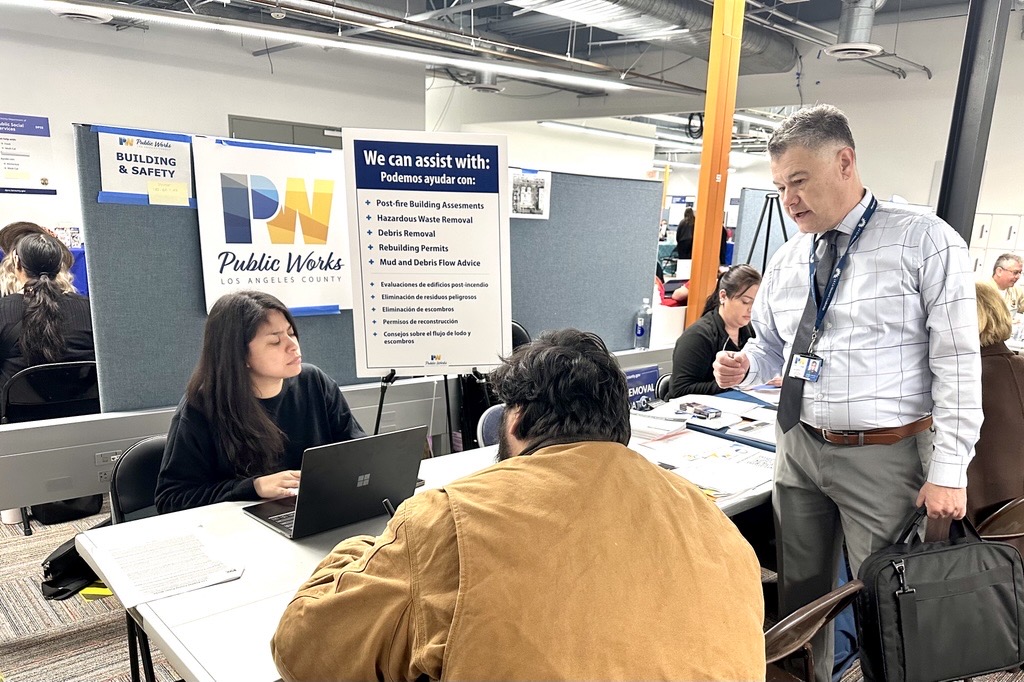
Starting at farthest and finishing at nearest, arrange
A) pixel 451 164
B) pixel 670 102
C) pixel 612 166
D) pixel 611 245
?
pixel 612 166 → pixel 670 102 → pixel 611 245 → pixel 451 164

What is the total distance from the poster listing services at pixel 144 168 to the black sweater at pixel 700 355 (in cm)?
219

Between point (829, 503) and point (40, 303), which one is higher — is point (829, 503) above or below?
below

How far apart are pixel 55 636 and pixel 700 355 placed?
2.84 metres

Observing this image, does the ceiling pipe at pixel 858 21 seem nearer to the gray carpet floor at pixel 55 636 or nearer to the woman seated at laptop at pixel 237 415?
the woman seated at laptop at pixel 237 415

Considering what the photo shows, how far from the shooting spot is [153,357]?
252cm

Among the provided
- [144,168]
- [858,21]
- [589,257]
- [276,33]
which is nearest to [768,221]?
[858,21]

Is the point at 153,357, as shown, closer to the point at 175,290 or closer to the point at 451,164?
the point at 175,290

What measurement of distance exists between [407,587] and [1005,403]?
1.93 metres

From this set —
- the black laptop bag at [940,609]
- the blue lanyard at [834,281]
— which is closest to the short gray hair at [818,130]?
the blue lanyard at [834,281]

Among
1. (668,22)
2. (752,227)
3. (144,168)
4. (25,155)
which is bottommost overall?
(752,227)

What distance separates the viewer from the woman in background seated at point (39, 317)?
127 inches

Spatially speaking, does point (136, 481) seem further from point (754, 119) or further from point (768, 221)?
point (754, 119)

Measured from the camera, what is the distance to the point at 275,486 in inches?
73.7

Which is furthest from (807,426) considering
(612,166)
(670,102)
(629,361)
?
(612,166)
